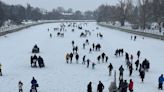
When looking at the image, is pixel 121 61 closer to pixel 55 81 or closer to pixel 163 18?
pixel 55 81

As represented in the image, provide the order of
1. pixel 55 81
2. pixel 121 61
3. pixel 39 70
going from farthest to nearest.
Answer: pixel 121 61 → pixel 39 70 → pixel 55 81

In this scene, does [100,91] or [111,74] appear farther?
[111,74]

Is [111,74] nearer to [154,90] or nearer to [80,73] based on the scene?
[80,73]

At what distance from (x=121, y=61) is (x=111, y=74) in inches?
292

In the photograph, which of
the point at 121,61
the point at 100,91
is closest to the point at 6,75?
the point at 100,91

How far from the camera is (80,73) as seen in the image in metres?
28.0

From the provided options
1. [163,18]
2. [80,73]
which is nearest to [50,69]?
[80,73]

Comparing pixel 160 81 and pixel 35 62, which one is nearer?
pixel 160 81

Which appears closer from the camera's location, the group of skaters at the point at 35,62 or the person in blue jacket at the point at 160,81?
the person in blue jacket at the point at 160,81

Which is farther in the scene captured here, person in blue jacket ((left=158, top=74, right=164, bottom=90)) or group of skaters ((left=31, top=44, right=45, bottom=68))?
group of skaters ((left=31, top=44, right=45, bottom=68))

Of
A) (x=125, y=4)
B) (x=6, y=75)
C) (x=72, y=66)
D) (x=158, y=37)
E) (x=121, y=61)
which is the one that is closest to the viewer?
(x=6, y=75)

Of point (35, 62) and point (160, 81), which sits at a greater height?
point (160, 81)

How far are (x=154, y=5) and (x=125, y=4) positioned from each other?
43.1 metres

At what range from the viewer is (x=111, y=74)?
27.1 metres
